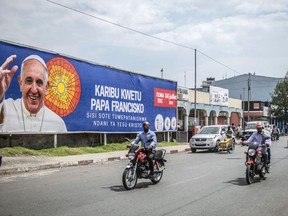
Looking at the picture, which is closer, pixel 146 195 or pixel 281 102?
pixel 146 195

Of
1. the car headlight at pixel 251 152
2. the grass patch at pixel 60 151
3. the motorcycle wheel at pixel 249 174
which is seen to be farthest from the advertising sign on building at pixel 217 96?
the motorcycle wheel at pixel 249 174

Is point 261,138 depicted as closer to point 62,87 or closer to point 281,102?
point 62,87

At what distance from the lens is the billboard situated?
63.5 feet

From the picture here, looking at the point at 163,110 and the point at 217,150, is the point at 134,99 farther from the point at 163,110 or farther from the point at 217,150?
the point at 217,150

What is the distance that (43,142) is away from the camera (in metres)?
19.7

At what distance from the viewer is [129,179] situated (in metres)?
9.50

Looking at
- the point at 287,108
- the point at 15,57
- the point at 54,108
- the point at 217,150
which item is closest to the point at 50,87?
the point at 54,108

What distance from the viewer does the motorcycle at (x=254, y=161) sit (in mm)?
10445

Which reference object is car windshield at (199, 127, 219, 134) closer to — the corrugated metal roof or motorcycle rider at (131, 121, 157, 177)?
motorcycle rider at (131, 121, 157, 177)

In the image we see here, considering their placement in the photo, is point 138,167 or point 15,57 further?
point 15,57

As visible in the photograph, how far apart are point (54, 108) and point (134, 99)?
789cm

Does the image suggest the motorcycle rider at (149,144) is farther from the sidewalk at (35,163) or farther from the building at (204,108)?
the building at (204,108)

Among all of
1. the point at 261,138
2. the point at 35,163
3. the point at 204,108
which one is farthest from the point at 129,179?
the point at 204,108

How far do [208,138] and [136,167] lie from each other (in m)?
14.3
